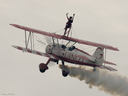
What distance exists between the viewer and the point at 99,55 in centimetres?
6450

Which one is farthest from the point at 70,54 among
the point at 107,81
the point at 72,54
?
the point at 107,81

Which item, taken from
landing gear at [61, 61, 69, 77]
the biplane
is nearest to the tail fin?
the biplane

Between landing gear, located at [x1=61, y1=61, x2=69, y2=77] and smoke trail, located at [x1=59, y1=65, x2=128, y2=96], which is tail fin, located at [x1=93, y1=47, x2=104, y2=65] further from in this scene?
landing gear, located at [x1=61, y1=61, x2=69, y2=77]

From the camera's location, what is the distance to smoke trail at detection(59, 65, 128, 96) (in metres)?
67.8

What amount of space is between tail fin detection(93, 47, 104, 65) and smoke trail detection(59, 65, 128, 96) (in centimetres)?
370

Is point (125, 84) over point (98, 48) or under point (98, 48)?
under

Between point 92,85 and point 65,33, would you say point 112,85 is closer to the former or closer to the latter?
point 92,85

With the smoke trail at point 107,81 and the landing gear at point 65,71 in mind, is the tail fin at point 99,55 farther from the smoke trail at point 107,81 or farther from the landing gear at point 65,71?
the landing gear at point 65,71

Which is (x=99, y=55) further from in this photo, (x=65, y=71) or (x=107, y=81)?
(x=65, y=71)

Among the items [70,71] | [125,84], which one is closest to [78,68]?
[70,71]

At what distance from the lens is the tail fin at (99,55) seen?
64375mm

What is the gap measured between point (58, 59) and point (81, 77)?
3645 mm

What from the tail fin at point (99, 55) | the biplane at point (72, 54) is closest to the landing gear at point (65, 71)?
the biplane at point (72, 54)

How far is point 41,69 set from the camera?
220 ft
